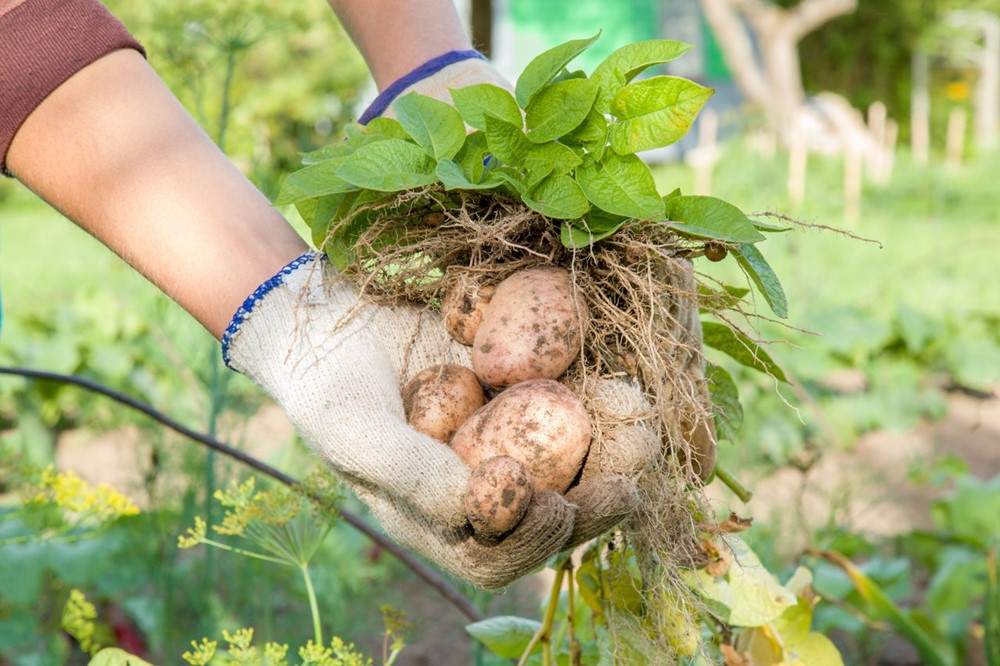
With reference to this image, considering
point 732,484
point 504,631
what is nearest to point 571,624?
point 504,631

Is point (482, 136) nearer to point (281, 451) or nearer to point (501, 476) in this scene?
point (501, 476)

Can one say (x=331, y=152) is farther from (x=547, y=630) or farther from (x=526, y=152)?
(x=547, y=630)

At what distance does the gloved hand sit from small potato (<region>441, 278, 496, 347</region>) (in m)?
0.07

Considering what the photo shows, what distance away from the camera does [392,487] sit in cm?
121

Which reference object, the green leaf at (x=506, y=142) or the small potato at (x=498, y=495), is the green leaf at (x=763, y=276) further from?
the small potato at (x=498, y=495)

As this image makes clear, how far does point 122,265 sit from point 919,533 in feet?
9.38

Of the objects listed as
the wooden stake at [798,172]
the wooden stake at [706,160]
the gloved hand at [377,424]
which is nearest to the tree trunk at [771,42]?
the wooden stake at [706,160]

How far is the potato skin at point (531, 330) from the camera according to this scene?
1319 millimetres

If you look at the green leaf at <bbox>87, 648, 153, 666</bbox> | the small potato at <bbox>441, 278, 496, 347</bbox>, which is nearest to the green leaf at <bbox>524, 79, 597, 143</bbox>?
the small potato at <bbox>441, 278, 496, 347</bbox>

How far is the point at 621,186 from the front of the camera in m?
1.30

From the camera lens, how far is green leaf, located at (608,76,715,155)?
131 cm

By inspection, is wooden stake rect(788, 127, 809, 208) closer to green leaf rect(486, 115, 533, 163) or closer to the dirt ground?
the dirt ground

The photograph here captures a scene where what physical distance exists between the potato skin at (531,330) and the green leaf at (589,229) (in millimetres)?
69

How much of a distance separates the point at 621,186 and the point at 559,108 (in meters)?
0.14
